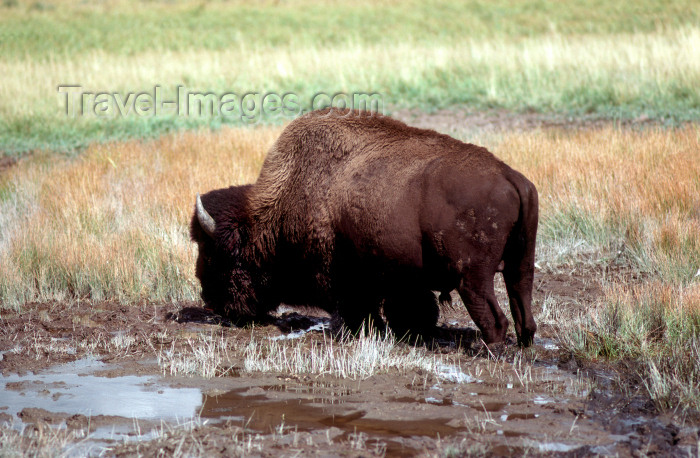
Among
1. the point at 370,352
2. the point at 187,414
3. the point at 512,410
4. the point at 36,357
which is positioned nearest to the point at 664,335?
the point at 512,410

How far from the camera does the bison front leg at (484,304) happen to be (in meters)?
5.70

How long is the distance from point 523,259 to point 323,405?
6.33 ft

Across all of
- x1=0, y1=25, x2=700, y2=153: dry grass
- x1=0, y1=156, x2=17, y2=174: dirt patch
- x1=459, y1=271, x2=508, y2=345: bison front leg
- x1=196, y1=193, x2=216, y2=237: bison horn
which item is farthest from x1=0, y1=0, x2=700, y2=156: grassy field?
x1=459, y1=271, x2=508, y2=345: bison front leg

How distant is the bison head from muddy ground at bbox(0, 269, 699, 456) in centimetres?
38

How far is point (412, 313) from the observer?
661cm

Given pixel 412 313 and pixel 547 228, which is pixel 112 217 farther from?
pixel 547 228

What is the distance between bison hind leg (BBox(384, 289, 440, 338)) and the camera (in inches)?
258

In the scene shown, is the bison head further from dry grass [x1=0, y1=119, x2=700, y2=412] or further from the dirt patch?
the dirt patch

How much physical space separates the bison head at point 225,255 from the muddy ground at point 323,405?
381mm

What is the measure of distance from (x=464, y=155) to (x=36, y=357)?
151 inches

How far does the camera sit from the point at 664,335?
6.00 metres

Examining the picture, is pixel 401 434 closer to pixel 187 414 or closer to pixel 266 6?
pixel 187 414

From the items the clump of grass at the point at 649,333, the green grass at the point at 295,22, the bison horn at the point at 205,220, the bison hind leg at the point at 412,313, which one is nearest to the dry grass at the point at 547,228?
the clump of grass at the point at 649,333

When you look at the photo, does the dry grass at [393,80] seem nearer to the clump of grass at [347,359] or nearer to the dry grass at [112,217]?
the dry grass at [112,217]
